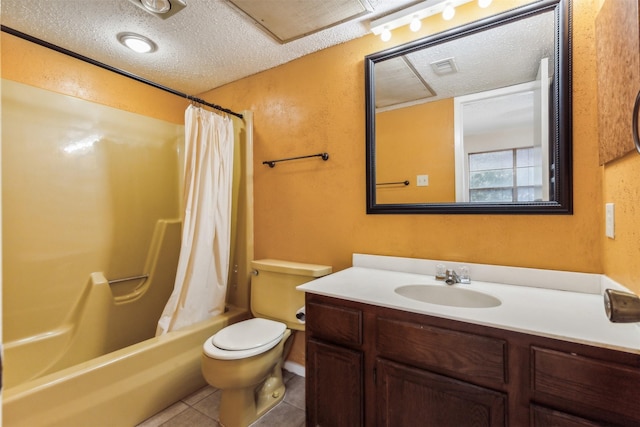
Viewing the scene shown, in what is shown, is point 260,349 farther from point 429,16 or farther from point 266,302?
point 429,16

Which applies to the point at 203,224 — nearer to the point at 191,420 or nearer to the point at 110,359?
the point at 110,359

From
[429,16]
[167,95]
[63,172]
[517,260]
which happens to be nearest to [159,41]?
[167,95]

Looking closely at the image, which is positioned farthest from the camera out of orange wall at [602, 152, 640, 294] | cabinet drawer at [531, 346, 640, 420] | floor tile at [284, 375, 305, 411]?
floor tile at [284, 375, 305, 411]

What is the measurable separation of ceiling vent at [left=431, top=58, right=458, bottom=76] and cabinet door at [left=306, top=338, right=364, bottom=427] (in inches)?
58.8

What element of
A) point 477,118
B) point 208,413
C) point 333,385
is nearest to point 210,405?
point 208,413

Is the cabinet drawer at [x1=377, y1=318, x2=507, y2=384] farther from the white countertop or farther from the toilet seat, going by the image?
the toilet seat

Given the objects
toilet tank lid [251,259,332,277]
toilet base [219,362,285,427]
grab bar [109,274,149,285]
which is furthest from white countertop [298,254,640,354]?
grab bar [109,274,149,285]

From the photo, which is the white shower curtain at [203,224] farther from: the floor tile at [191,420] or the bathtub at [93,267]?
the floor tile at [191,420]

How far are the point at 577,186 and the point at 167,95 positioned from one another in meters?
2.98

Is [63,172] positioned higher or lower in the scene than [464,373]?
higher

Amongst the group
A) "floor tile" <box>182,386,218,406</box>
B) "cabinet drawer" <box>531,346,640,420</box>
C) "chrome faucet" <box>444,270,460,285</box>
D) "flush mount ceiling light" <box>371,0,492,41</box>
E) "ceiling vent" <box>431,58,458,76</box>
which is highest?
"flush mount ceiling light" <box>371,0,492,41</box>

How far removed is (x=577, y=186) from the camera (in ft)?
4.64

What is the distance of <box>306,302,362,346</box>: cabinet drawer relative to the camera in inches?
55.1

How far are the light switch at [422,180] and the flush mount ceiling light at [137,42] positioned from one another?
1.89m
